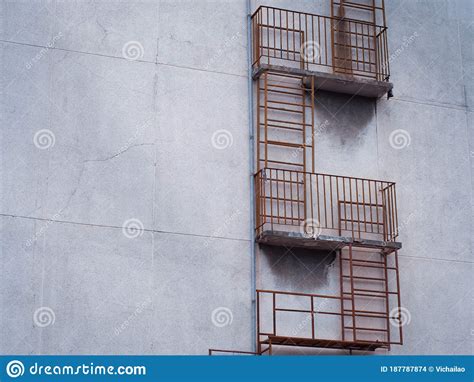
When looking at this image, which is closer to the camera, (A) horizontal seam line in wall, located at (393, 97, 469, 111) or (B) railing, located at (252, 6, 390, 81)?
(B) railing, located at (252, 6, 390, 81)

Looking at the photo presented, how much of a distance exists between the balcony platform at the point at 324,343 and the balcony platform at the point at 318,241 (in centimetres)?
183

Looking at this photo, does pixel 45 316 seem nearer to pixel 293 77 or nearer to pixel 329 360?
pixel 329 360

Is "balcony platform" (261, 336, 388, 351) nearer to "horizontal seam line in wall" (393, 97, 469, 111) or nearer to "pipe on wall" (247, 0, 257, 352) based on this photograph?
"pipe on wall" (247, 0, 257, 352)

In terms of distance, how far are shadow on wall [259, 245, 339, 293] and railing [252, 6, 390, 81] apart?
12.4 ft

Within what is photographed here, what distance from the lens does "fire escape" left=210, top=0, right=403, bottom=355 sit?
18516 millimetres

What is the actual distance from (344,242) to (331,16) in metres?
4.99

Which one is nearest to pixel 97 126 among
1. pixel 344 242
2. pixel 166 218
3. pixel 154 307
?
pixel 166 218

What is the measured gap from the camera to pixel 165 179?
18516 mm

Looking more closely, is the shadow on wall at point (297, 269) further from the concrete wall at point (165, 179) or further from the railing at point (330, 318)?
the railing at point (330, 318)

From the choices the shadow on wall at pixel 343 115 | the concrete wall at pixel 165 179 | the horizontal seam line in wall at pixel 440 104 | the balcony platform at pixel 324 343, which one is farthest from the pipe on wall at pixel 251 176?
the horizontal seam line in wall at pixel 440 104

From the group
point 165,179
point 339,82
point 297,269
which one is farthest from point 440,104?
point 165,179

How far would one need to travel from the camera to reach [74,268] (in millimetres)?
17453

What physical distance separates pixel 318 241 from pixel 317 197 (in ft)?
3.93

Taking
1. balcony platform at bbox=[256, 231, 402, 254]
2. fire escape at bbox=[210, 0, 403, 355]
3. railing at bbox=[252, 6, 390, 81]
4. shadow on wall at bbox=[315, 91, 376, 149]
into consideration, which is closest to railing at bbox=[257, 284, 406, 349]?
fire escape at bbox=[210, 0, 403, 355]
